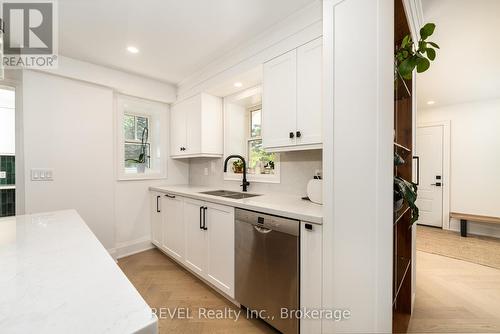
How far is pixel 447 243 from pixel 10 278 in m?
4.99

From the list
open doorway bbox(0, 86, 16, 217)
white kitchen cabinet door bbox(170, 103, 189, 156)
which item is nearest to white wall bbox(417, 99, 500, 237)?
white kitchen cabinet door bbox(170, 103, 189, 156)

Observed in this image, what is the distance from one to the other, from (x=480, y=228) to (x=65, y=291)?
585 centimetres

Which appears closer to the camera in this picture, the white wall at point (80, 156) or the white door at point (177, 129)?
the white wall at point (80, 156)

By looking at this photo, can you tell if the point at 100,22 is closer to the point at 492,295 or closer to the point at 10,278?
the point at 10,278

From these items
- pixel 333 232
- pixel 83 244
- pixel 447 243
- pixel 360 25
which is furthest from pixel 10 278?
pixel 447 243

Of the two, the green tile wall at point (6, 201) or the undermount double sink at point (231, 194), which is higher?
the undermount double sink at point (231, 194)

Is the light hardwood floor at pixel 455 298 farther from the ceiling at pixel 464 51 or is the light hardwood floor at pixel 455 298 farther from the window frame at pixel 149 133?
the window frame at pixel 149 133

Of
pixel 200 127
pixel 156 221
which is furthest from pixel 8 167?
pixel 200 127

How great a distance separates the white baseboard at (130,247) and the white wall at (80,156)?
13mm

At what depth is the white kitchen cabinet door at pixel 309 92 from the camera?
1.67 m

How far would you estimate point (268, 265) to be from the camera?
1.60 meters

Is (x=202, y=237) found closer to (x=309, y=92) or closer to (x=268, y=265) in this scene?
(x=268, y=265)

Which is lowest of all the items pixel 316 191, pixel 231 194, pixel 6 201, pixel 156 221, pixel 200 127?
pixel 156 221

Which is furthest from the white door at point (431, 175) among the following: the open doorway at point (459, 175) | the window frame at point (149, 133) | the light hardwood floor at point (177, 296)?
the window frame at point (149, 133)
